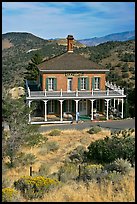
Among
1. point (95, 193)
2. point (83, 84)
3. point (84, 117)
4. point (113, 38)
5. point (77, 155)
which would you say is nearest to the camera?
point (95, 193)

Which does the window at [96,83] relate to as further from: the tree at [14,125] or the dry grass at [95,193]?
the dry grass at [95,193]

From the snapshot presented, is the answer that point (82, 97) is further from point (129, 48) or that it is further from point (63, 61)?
point (129, 48)

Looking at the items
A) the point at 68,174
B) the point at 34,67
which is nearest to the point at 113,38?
the point at 34,67

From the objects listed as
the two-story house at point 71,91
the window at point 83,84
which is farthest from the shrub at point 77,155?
the window at point 83,84

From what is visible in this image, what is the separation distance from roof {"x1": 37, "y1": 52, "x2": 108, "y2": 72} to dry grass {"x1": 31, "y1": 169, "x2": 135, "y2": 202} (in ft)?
67.7

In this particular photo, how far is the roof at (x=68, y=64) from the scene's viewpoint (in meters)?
28.5

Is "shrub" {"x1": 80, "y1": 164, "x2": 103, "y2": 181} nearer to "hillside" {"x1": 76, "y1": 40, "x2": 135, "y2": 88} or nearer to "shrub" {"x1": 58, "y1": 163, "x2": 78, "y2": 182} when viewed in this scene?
"shrub" {"x1": 58, "y1": 163, "x2": 78, "y2": 182}

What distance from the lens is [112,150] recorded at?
493 inches

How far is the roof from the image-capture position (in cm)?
2850

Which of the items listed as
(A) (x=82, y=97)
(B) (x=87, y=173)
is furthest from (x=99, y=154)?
(A) (x=82, y=97)

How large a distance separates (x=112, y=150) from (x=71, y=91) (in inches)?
661

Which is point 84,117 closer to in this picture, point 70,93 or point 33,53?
point 70,93

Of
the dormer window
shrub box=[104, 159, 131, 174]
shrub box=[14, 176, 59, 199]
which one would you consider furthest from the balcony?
shrub box=[14, 176, 59, 199]

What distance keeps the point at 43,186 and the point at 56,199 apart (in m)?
0.72
